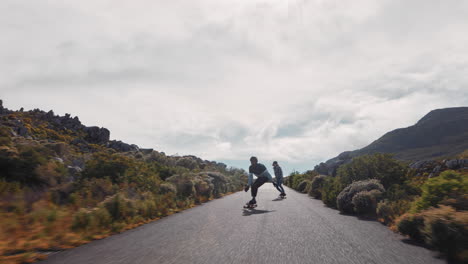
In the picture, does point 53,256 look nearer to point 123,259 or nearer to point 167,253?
point 123,259

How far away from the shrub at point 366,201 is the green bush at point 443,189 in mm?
2913

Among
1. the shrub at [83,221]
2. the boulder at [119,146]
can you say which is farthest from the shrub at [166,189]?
the boulder at [119,146]

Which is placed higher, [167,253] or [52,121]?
[52,121]

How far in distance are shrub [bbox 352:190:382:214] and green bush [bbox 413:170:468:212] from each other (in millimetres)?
2913

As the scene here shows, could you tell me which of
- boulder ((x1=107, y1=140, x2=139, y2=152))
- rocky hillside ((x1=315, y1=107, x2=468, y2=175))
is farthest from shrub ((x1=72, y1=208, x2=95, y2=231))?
rocky hillside ((x1=315, y1=107, x2=468, y2=175))

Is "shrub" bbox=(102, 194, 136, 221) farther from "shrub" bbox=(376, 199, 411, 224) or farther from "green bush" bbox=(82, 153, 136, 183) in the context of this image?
"shrub" bbox=(376, 199, 411, 224)

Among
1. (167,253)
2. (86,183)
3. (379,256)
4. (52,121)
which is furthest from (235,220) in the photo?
(52,121)

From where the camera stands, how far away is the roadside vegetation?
465 cm

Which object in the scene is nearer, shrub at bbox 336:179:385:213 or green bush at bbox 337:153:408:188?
shrub at bbox 336:179:385:213

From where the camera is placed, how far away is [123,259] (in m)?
4.64

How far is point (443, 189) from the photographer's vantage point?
624 cm

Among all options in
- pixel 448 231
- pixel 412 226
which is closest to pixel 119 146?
pixel 412 226

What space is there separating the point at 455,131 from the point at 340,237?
604 ft

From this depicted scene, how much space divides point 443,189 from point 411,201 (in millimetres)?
2519
